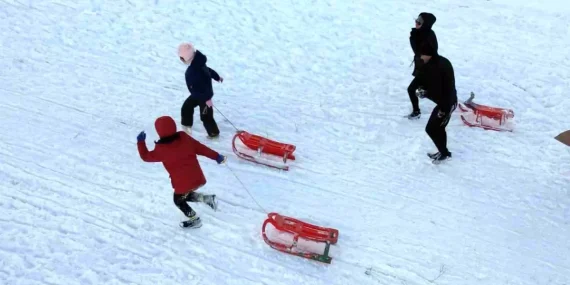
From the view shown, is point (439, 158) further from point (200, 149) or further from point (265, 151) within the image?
point (200, 149)

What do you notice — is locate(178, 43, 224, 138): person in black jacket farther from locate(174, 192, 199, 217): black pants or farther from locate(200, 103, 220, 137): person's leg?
locate(174, 192, 199, 217): black pants

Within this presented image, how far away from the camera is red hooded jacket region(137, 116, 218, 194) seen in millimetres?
5891

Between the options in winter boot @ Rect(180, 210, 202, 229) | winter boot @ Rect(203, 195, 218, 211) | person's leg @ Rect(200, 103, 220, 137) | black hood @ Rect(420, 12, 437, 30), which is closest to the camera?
winter boot @ Rect(203, 195, 218, 211)

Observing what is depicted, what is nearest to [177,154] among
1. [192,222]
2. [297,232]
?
[192,222]

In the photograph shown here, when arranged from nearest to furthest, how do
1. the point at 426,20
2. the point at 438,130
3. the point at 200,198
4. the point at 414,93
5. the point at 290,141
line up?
the point at 200,198
the point at 438,130
the point at 426,20
the point at 290,141
the point at 414,93

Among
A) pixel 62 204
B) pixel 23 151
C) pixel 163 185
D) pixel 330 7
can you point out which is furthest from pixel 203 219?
pixel 330 7

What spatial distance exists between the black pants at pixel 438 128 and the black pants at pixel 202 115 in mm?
2999

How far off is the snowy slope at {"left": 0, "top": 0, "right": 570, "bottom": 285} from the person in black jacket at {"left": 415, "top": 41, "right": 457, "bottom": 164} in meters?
0.60

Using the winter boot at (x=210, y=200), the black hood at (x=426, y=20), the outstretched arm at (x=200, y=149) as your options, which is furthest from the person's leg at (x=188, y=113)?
the black hood at (x=426, y=20)

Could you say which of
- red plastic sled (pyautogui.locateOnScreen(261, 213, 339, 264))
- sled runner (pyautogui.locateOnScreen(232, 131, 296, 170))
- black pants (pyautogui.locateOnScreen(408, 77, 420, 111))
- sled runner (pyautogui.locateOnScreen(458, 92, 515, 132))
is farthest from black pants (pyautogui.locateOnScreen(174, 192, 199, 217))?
sled runner (pyautogui.locateOnScreen(458, 92, 515, 132))

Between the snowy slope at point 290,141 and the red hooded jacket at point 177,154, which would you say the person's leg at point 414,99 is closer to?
the snowy slope at point 290,141

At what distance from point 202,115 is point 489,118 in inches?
174

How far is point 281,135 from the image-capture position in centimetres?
839

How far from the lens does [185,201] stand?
21.0ft
